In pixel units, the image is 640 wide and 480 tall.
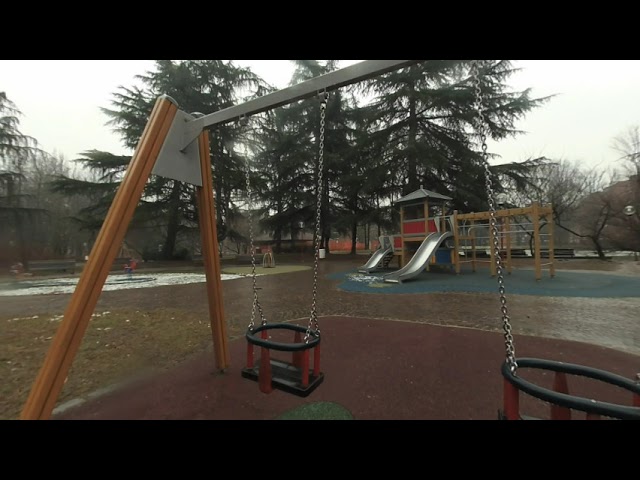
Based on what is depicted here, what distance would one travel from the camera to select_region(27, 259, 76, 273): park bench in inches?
565

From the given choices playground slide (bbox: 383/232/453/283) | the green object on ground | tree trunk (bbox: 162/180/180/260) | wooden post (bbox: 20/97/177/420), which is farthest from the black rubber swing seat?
tree trunk (bbox: 162/180/180/260)

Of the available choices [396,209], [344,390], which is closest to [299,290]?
[344,390]

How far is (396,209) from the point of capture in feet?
65.7

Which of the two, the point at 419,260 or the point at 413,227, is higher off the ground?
the point at 413,227

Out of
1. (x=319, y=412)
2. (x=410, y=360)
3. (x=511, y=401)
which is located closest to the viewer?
(x=511, y=401)

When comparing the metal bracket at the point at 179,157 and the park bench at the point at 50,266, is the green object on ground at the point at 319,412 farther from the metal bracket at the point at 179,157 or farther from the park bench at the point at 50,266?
the park bench at the point at 50,266

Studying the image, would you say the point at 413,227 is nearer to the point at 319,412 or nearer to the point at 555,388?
the point at 555,388

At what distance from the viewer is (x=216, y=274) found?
3174 millimetres

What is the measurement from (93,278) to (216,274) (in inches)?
50.3

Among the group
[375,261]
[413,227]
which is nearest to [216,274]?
[375,261]

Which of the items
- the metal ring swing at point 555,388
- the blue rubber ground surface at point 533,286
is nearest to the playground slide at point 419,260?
the blue rubber ground surface at point 533,286

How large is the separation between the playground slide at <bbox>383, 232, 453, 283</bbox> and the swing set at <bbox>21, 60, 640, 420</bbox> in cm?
729
